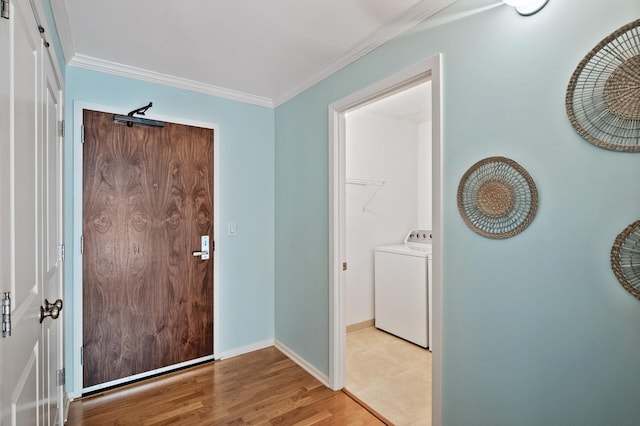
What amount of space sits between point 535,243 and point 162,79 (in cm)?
273

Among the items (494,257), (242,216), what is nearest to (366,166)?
(242,216)

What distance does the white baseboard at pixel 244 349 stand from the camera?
9.38 ft

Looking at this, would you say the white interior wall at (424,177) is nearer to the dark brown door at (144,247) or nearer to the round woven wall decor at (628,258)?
the dark brown door at (144,247)

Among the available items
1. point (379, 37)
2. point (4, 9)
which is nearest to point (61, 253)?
point (4, 9)

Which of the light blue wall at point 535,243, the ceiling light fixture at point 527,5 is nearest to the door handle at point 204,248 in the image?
the light blue wall at point 535,243

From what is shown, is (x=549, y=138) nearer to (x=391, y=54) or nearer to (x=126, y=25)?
(x=391, y=54)

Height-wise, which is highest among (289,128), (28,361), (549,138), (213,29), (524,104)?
(213,29)

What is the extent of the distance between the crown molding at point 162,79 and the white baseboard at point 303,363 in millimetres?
2325

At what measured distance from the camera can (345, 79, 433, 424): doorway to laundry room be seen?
292cm

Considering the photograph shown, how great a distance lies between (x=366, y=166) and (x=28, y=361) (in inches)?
122

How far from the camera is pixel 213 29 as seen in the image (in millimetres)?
1911

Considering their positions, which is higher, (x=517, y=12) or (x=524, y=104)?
(x=517, y=12)

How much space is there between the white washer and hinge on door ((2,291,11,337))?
Answer: 9.41 ft

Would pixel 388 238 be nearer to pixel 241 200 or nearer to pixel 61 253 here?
pixel 241 200
